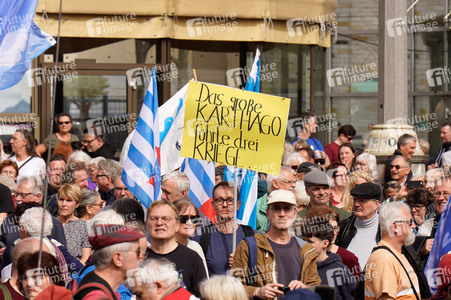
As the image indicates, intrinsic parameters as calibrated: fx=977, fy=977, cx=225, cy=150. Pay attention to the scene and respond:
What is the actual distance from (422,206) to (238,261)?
2.89 meters

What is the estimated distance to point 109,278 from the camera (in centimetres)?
577

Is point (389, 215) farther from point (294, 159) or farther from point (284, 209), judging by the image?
point (294, 159)

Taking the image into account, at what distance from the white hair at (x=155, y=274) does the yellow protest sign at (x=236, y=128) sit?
2.75m

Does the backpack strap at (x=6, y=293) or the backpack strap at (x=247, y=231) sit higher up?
the backpack strap at (x=247, y=231)

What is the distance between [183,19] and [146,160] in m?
7.53

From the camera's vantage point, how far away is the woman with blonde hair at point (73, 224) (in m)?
9.11

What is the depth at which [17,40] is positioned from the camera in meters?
8.14

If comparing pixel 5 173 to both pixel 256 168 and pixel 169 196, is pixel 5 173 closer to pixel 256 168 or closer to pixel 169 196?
→ pixel 169 196

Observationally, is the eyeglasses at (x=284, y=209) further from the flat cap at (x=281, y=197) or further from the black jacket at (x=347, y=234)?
the black jacket at (x=347, y=234)

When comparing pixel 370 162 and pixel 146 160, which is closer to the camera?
pixel 146 160

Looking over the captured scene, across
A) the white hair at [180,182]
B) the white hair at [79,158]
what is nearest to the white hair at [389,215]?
the white hair at [180,182]

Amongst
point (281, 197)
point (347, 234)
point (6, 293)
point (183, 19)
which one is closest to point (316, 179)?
point (347, 234)

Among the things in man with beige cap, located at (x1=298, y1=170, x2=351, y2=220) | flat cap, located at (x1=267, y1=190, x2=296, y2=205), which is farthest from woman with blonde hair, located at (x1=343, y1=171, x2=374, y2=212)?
flat cap, located at (x1=267, y1=190, x2=296, y2=205)

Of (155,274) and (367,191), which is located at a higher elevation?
(367,191)
